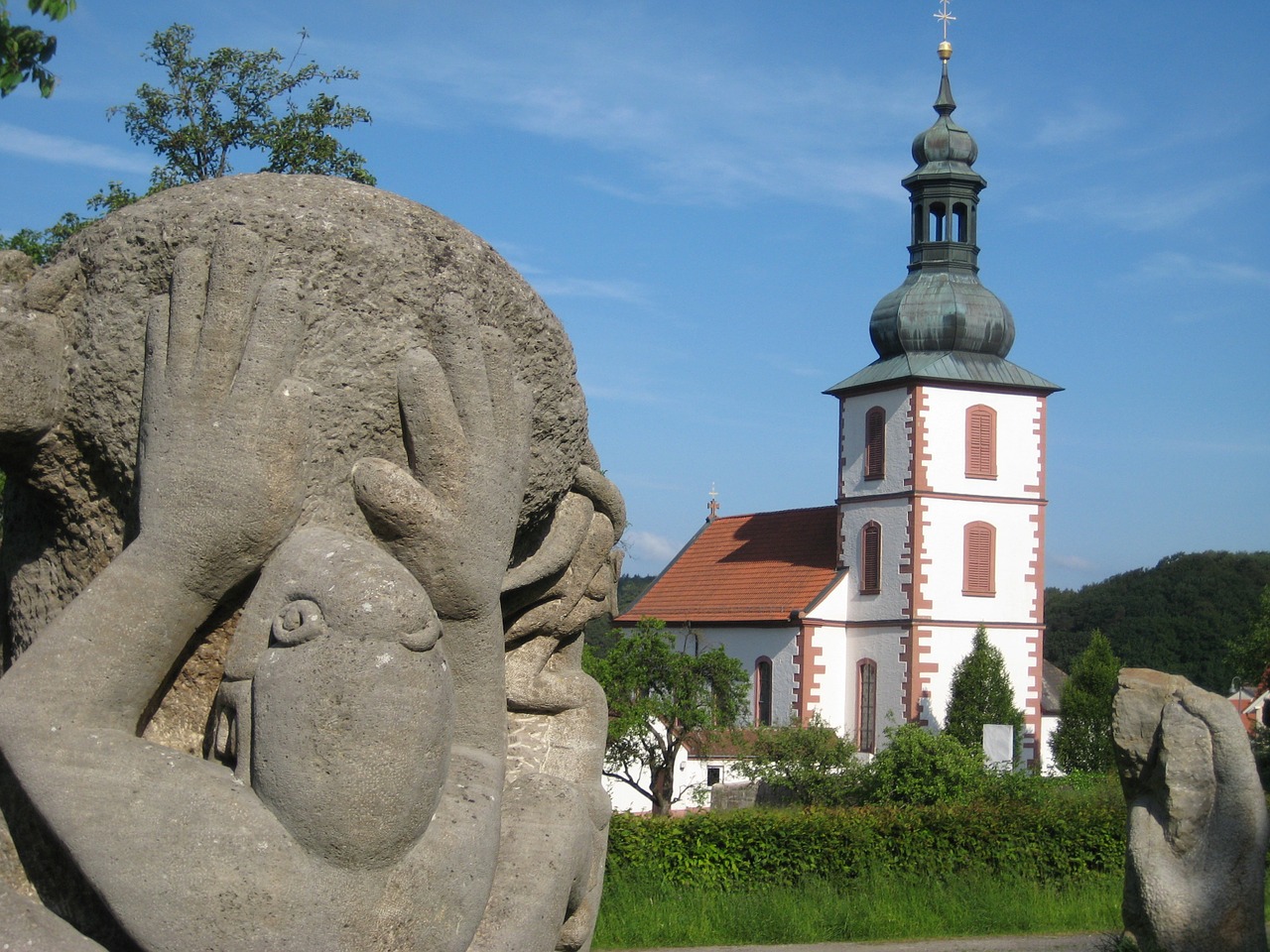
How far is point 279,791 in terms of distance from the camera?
2.56 meters

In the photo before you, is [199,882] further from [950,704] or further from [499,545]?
[950,704]

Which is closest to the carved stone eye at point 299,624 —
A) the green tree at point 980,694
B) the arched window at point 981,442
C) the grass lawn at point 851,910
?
the grass lawn at point 851,910

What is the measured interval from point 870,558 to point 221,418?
42226 mm

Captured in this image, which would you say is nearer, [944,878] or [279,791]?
[279,791]

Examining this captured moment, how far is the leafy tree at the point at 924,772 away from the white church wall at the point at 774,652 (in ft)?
70.8

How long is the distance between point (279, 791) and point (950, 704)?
41024 mm

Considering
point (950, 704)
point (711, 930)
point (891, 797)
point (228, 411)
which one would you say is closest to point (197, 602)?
point (228, 411)

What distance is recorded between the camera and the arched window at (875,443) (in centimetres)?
4441

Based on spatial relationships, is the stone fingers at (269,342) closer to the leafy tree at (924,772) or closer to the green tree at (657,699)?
the leafy tree at (924,772)

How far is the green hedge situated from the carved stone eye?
11.3 meters

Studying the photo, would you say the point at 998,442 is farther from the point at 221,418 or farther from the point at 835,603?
the point at 221,418

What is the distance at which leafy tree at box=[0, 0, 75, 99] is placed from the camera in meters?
6.30

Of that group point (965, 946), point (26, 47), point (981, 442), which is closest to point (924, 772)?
point (965, 946)

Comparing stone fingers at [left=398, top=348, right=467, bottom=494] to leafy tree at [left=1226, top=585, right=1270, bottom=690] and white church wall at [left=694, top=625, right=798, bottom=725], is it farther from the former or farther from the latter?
leafy tree at [left=1226, top=585, right=1270, bottom=690]
